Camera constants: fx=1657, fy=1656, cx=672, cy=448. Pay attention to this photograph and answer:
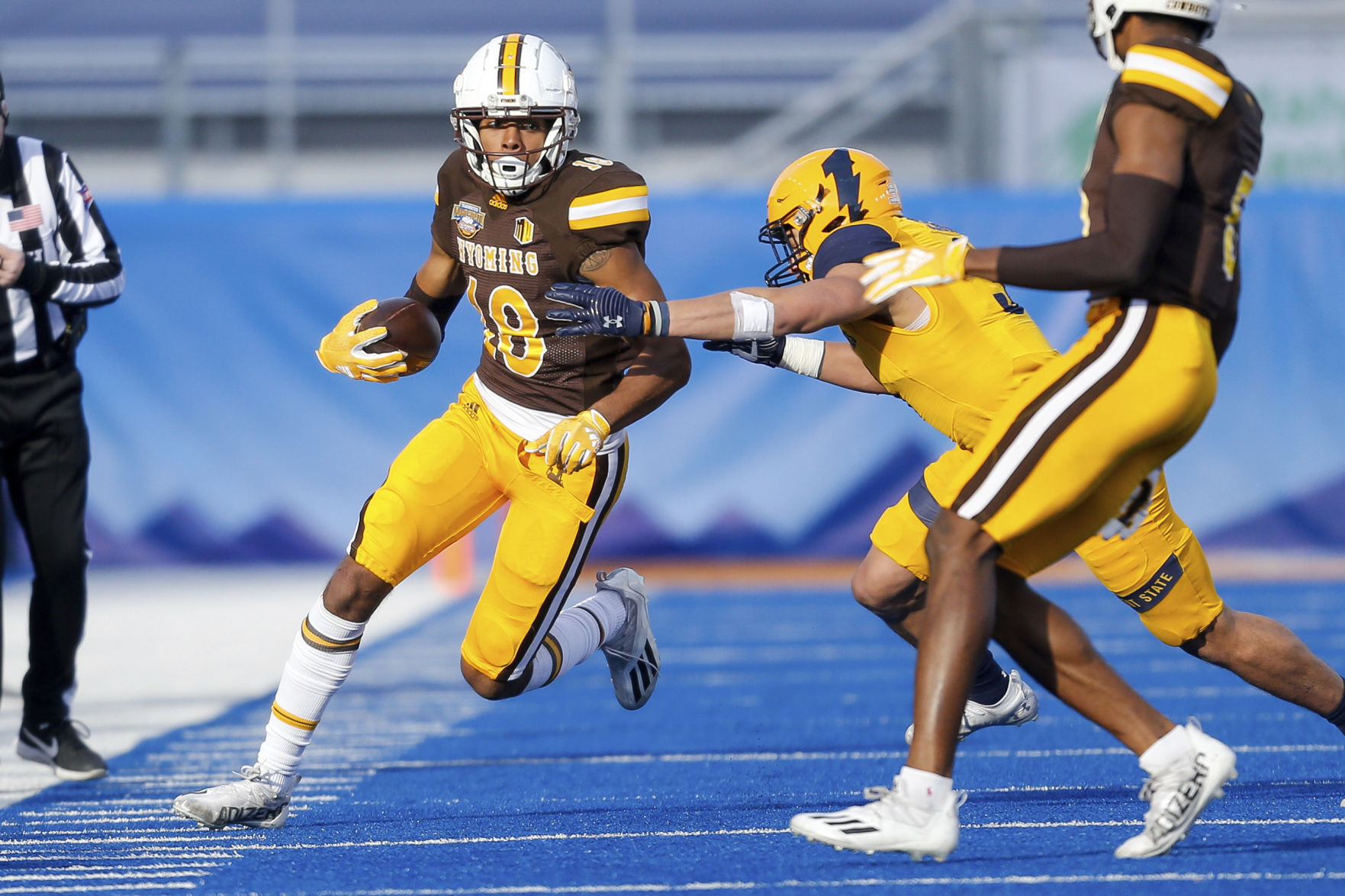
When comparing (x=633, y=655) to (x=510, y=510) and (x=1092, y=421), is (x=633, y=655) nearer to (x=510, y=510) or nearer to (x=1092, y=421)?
(x=510, y=510)

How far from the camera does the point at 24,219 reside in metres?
4.62

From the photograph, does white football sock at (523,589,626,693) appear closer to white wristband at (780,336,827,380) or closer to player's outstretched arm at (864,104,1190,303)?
white wristband at (780,336,827,380)

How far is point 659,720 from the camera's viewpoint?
5605mm

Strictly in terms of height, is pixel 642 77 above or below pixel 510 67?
below

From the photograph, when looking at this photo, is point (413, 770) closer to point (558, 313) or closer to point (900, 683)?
point (558, 313)

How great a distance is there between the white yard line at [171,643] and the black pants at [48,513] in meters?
0.26

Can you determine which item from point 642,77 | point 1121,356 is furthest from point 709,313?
point 642,77

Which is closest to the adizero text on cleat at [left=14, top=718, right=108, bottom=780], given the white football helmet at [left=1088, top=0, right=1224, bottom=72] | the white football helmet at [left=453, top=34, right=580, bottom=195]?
the white football helmet at [left=453, top=34, right=580, bottom=195]

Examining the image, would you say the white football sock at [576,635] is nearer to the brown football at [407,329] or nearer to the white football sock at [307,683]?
the white football sock at [307,683]

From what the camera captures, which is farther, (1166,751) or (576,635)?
(576,635)

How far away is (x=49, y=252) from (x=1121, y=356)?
A: 308 centimetres

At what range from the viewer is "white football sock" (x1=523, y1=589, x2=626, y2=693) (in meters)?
4.21

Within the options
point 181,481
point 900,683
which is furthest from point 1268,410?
point 181,481

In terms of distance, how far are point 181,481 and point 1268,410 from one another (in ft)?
22.2
